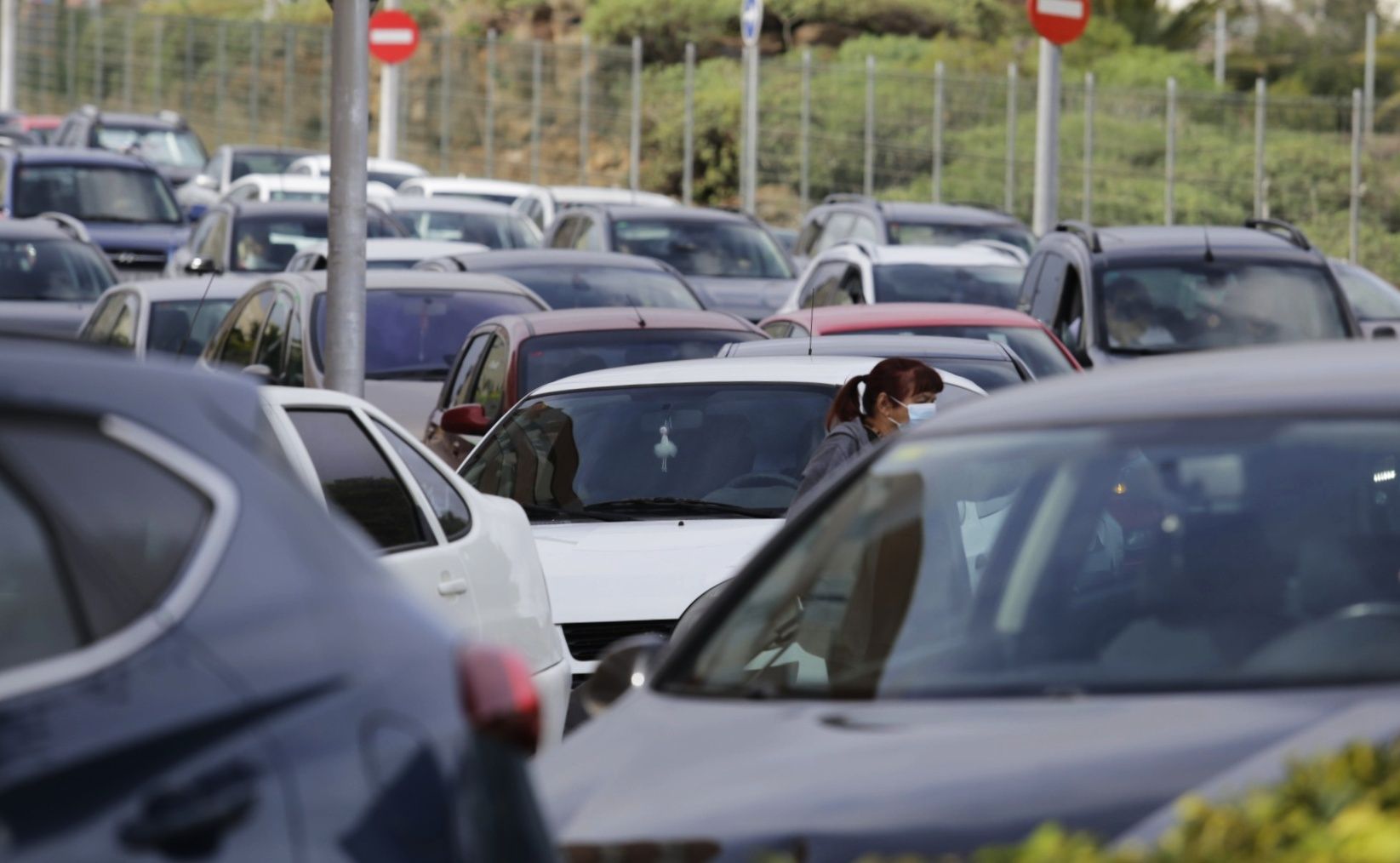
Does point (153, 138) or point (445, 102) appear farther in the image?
point (445, 102)

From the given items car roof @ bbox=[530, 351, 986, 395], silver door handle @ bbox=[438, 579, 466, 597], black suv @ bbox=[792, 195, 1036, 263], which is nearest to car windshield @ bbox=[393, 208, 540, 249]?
black suv @ bbox=[792, 195, 1036, 263]

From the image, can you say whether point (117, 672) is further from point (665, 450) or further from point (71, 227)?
point (71, 227)

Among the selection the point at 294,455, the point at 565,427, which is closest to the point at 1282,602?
the point at 294,455

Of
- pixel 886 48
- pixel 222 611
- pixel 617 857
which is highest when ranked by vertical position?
pixel 886 48

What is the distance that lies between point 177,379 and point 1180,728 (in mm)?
1639

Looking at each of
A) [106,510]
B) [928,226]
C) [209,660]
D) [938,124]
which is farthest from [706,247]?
[209,660]

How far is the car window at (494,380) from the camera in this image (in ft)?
39.0

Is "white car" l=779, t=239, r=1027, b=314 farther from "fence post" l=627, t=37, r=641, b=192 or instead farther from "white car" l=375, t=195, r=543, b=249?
"fence post" l=627, t=37, r=641, b=192

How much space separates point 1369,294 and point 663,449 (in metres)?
11.2

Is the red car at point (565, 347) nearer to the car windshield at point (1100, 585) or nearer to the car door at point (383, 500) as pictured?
the car door at point (383, 500)

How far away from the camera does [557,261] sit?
1684 cm

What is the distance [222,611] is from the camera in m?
3.13

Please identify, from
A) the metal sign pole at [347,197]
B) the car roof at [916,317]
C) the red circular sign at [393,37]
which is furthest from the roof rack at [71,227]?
the red circular sign at [393,37]

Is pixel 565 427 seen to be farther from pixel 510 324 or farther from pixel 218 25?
pixel 218 25
